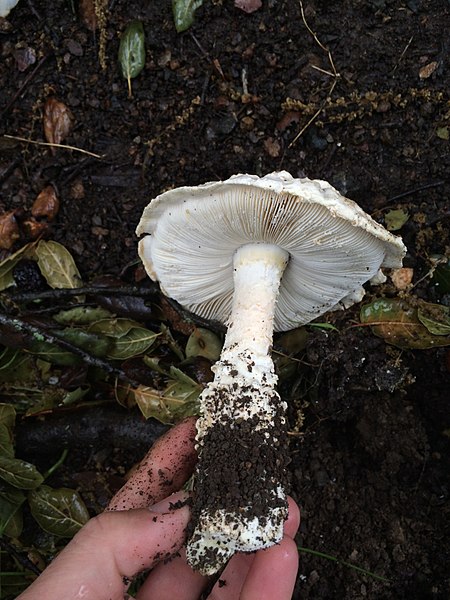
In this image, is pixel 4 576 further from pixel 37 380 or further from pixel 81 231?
pixel 81 231

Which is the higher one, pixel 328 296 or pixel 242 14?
pixel 242 14

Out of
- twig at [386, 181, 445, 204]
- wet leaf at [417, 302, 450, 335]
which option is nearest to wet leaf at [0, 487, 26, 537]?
wet leaf at [417, 302, 450, 335]

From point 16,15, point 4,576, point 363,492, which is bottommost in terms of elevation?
point 363,492

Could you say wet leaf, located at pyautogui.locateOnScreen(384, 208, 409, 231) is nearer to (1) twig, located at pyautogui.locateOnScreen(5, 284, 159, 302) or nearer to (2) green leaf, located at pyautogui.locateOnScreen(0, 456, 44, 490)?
(1) twig, located at pyautogui.locateOnScreen(5, 284, 159, 302)

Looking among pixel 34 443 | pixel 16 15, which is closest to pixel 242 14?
pixel 16 15

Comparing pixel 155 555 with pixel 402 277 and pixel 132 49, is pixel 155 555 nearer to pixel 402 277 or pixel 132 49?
pixel 402 277

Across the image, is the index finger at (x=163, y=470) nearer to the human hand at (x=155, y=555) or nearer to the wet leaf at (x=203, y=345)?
the human hand at (x=155, y=555)
